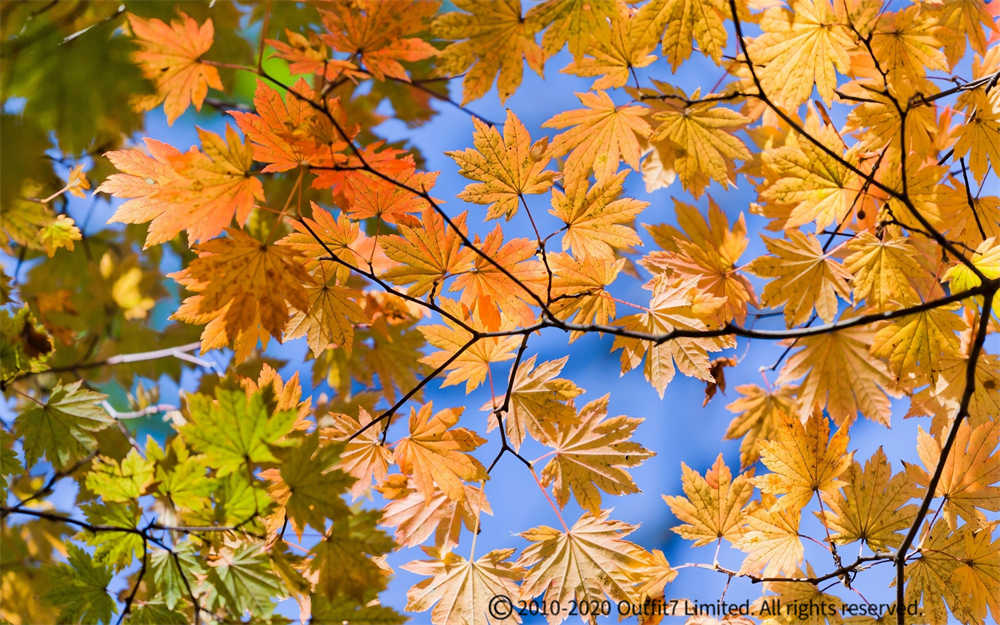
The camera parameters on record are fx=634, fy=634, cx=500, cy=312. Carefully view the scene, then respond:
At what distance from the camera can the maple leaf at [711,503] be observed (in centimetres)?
133

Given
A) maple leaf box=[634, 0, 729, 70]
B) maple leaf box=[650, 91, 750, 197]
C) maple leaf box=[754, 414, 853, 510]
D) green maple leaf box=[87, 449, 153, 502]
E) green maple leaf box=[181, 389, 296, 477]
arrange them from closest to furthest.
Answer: green maple leaf box=[181, 389, 296, 477], green maple leaf box=[87, 449, 153, 502], maple leaf box=[634, 0, 729, 70], maple leaf box=[650, 91, 750, 197], maple leaf box=[754, 414, 853, 510]

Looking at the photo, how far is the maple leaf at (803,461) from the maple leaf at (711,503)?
0.20 ft

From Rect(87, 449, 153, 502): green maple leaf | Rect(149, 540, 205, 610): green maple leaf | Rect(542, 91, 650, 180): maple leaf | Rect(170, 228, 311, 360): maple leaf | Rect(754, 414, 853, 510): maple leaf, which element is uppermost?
Rect(542, 91, 650, 180): maple leaf

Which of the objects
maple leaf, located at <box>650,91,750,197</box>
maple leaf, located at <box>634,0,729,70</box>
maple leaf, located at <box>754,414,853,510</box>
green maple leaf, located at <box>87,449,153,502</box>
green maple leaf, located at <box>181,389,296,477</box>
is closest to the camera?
green maple leaf, located at <box>181,389,296,477</box>

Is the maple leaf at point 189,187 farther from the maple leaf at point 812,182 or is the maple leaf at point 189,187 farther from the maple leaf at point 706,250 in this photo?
the maple leaf at point 812,182

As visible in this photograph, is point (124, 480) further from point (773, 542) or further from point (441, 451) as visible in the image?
point (773, 542)

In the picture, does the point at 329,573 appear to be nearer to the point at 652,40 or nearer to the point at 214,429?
the point at 214,429

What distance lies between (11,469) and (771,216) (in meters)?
1.61

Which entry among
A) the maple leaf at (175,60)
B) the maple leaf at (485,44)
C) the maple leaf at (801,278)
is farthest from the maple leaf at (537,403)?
the maple leaf at (175,60)

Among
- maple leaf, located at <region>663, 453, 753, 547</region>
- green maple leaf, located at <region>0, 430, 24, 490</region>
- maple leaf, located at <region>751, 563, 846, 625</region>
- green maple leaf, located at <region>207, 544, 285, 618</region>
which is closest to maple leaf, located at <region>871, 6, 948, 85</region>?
maple leaf, located at <region>663, 453, 753, 547</region>

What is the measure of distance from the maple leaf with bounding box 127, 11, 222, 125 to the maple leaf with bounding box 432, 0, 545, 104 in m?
0.36

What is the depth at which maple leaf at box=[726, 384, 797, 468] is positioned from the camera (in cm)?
136

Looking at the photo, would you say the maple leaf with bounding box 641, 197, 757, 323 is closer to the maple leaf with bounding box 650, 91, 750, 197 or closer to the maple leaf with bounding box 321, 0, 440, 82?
the maple leaf with bounding box 650, 91, 750, 197

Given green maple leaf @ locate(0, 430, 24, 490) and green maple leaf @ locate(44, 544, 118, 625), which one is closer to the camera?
green maple leaf @ locate(44, 544, 118, 625)
